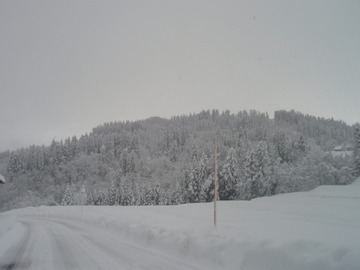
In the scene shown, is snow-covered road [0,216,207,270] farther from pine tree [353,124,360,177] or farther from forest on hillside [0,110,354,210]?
pine tree [353,124,360,177]

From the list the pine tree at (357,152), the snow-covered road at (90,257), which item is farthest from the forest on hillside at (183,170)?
the snow-covered road at (90,257)

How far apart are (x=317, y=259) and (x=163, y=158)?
176949 millimetres

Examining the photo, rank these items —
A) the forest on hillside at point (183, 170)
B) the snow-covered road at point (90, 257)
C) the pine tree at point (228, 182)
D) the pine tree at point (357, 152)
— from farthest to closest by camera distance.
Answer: the pine tree at point (228, 182) < the forest on hillside at point (183, 170) < the pine tree at point (357, 152) < the snow-covered road at point (90, 257)

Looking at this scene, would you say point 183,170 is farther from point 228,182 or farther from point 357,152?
point 357,152

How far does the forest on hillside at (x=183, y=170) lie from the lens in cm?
5594

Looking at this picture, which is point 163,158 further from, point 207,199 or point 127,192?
point 207,199

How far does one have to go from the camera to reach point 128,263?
9664 mm

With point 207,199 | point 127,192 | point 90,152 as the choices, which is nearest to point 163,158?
point 90,152

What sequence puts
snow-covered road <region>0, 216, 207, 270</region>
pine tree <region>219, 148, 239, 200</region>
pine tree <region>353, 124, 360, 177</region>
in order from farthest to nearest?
pine tree <region>219, 148, 239, 200</region> < pine tree <region>353, 124, 360, 177</region> < snow-covered road <region>0, 216, 207, 270</region>

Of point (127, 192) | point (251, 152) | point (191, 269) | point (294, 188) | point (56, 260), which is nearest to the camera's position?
point (191, 269)

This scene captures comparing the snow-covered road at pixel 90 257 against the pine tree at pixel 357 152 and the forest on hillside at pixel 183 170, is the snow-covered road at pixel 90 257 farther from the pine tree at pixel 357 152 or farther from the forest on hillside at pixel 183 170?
the pine tree at pixel 357 152

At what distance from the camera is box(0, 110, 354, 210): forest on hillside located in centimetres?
5594

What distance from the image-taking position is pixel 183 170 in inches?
3698

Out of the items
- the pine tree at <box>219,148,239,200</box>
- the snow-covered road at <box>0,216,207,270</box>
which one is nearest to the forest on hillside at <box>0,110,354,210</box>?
the pine tree at <box>219,148,239,200</box>
